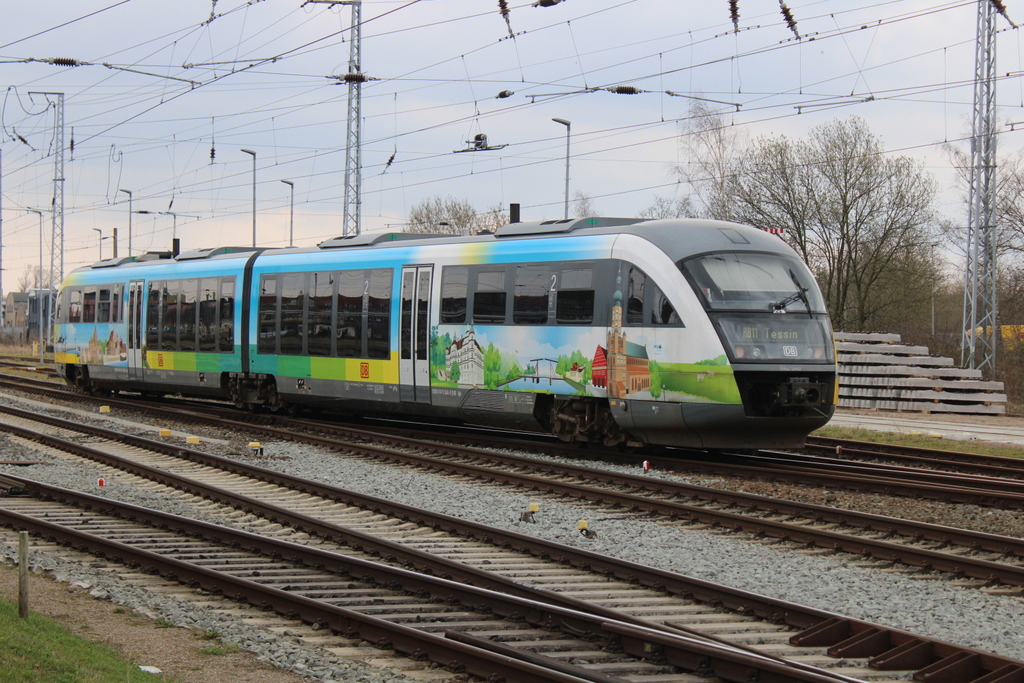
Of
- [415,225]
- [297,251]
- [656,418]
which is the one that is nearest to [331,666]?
[656,418]

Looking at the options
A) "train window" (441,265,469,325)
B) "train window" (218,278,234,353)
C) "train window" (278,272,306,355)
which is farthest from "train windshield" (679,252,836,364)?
"train window" (218,278,234,353)

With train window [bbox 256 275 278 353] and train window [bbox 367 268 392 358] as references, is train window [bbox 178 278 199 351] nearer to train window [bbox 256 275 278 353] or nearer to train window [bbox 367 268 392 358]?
train window [bbox 256 275 278 353]

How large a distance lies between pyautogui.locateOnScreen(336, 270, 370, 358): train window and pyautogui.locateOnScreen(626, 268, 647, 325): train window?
595 cm

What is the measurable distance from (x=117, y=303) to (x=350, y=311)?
982cm

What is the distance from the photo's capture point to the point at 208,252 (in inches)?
969

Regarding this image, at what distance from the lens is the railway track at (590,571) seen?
716cm

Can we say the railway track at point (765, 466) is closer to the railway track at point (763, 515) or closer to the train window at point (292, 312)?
the railway track at point (763, 515)

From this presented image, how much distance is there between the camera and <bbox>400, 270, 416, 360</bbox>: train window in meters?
18.4

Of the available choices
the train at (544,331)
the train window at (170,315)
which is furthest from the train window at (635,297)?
the train window at (170,315)

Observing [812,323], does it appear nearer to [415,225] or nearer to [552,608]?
[552,608]

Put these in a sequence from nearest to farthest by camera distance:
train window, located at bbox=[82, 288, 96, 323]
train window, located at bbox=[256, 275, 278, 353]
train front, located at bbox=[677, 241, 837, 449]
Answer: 1. train front, located at bbox=[677, 241, 837, 449]
2. train window, located at bbox=[256, 275, 278, 353]
3. train window, located at bbox=[82, 288, 96, 323]

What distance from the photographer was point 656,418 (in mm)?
14648

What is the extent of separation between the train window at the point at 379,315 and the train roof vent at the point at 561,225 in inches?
112

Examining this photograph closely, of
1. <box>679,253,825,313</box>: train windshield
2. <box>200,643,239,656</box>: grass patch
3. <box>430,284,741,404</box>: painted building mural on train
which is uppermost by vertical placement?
<box>679,253,825,313</box>: train windshield
